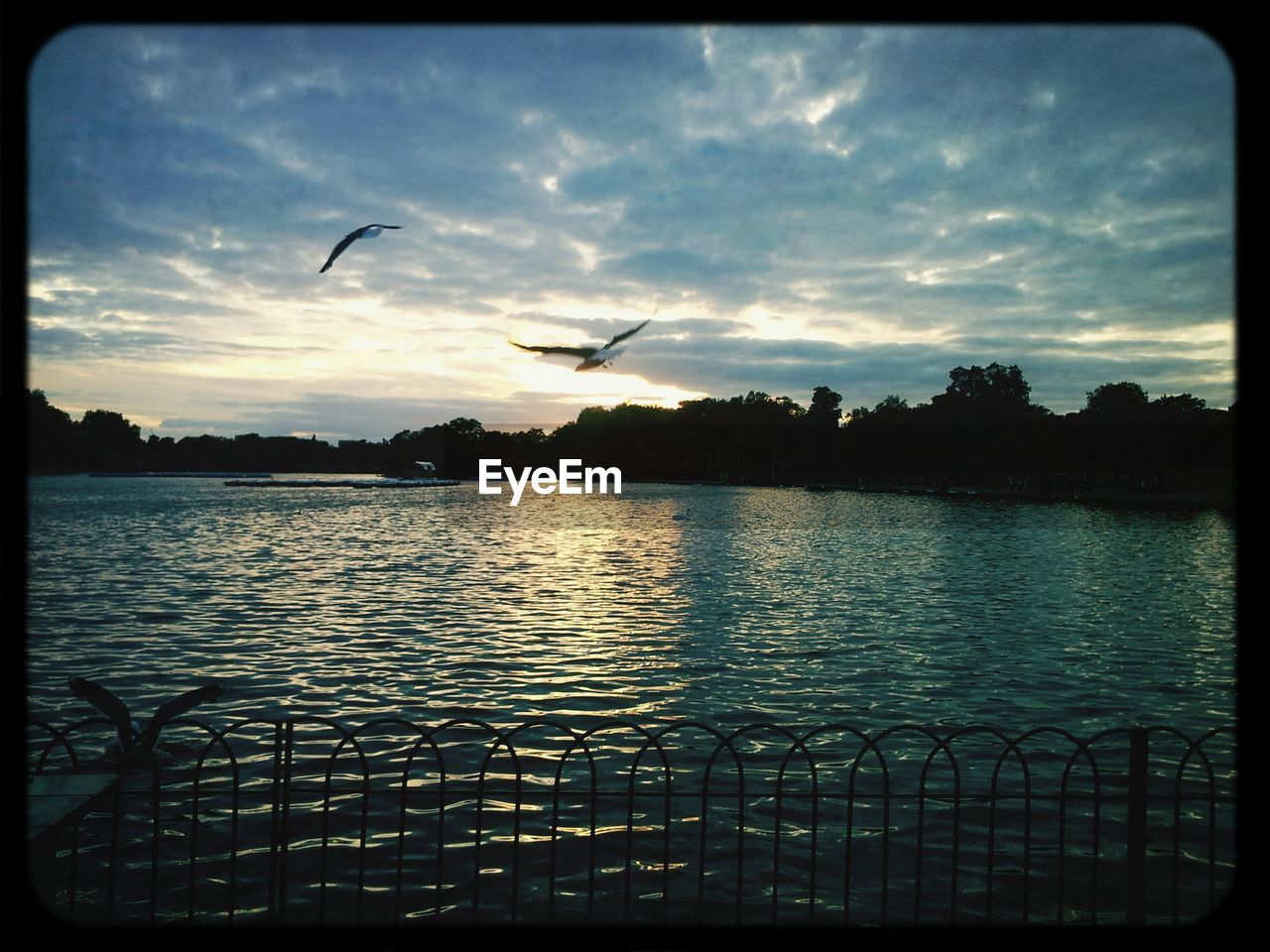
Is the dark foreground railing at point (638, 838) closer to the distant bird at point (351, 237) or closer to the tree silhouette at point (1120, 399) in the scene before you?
the distant bird at point (351, 237)

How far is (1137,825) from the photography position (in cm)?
514

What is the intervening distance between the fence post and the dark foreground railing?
0.6 inches

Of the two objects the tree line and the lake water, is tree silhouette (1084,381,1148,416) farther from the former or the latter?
the lake water

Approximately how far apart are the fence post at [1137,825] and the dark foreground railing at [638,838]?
0.02 m

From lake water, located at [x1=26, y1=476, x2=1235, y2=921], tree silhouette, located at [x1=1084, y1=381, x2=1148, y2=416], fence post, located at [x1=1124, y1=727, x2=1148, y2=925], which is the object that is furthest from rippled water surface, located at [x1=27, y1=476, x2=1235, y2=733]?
tree silhouette, located at [x1=1084, y1=381, x2=1148, y2=416]

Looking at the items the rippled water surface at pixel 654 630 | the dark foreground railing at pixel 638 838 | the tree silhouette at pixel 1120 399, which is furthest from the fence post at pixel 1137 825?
the tree silhouette at pixel 1120 399

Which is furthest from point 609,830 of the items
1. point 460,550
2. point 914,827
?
point 460,550

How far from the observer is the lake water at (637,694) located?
25.5 feet

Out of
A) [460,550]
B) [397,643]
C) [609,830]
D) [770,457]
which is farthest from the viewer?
[770,457]

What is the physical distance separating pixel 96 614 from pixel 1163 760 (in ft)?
80.9

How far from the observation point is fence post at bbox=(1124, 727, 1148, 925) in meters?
5.02

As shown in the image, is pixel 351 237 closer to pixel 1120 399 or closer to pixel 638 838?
pixel 638 838
